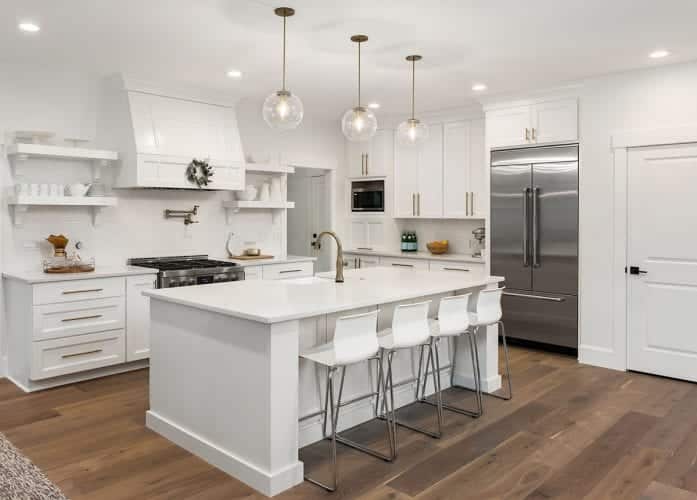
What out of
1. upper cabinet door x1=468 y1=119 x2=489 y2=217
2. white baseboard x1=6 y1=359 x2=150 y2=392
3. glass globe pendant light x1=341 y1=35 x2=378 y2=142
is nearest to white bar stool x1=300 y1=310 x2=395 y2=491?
glass globe pendant light x1=341 y1=35 x2=378 y2=142

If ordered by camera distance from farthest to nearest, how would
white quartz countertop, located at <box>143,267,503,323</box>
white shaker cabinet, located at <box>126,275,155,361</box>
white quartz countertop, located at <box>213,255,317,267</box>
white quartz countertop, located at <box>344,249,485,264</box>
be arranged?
white quartz countertop, located at <box>344,249,485,264</box>, white quartz countertop, located at <box>213,255,317,267</box>, white shaker cabinet, located at <box>126,275,155,361</box>, white quartz countertop, located at <box>143,267,503,323</box>

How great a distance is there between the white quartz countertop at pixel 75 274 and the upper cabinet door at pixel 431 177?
327 centimetres

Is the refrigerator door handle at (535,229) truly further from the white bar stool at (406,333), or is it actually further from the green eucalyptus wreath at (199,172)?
the green eucalyptus wreath at (199,172)

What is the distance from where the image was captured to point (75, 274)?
449cm

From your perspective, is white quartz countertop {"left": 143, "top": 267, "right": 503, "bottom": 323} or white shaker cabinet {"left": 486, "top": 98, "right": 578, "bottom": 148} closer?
white quartz countertop {"left": 143, "top": 267, "right": 503, "bottom": 323}

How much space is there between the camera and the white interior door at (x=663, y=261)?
14.8 ft

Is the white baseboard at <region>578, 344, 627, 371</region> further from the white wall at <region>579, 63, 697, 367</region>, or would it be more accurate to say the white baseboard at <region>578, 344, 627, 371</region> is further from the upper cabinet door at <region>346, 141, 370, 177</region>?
the upper cabinet door at <region>346, 141, 370, 177</region>

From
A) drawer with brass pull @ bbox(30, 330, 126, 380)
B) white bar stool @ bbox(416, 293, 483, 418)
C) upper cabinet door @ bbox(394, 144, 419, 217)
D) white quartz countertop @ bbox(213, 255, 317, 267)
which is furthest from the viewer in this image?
upper cabinet door @ bbox(394, 144, 419, 217)

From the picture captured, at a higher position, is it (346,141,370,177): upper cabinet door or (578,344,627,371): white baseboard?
(346,141,370,177): upper cabinet door

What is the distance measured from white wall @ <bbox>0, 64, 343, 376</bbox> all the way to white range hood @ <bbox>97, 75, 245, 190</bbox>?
231 mm

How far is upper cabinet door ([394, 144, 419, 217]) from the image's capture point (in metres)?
6.78

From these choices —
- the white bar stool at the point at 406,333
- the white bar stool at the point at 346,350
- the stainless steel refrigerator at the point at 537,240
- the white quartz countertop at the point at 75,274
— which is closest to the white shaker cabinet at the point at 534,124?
the stainless steel refrigerator at the point at 537,240

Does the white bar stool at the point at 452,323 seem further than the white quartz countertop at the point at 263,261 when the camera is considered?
No

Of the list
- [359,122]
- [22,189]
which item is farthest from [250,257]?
[359,122]
